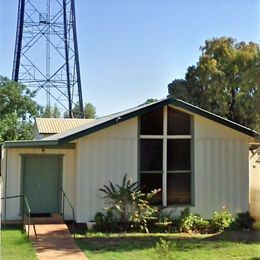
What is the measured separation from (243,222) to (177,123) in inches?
136

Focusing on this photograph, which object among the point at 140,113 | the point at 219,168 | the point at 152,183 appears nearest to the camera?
the point at 140,113

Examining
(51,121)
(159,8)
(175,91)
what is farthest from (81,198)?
(175,91)

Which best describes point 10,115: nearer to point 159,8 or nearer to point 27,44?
point 27,44

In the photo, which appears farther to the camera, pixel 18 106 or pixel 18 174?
pixel 18 106

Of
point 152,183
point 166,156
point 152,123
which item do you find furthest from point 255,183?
point 152,123

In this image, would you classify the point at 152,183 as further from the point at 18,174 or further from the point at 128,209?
the point at 18,174

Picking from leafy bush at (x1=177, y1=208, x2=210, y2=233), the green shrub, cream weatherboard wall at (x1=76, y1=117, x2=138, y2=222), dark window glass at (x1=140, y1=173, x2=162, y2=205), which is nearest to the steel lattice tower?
cream weatherboard wall at (x1=76, y1=117, x2=138, y2=222)

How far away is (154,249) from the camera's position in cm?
982

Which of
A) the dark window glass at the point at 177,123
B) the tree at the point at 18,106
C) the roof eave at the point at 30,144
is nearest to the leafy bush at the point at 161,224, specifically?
the dark window glass at the point at 177,123

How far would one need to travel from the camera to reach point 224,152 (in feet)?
46.0

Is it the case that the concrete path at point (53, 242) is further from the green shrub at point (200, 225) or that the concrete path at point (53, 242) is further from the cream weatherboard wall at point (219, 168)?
the cream weatherboard wall at point (219, 168)

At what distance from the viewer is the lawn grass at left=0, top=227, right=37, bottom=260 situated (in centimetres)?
921

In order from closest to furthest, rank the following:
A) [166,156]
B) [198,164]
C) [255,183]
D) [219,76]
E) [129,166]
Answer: [129,166] < [166,156] < [198,164] < [255,183] < [219,76]

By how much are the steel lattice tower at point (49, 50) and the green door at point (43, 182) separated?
1436 centimetres
